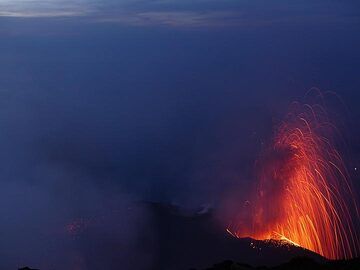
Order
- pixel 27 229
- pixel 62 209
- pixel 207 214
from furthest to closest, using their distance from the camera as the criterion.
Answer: pixel 62 209, pixel 207 214, pixel 27 229

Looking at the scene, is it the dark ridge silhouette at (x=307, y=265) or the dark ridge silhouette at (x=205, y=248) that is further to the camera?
the dark ridge silhouette at (x=205, y=248)

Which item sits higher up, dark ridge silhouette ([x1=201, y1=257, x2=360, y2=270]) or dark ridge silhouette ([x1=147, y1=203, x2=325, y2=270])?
dark ridge silhouette ([x1=201, y1=257, x2=360, y2=270])

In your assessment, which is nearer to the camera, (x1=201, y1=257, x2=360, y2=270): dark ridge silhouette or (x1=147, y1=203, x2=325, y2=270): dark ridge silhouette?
(x1=201, y1=257, x2=360, y2=270): dark ridge silhouette

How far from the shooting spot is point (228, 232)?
1444 inches

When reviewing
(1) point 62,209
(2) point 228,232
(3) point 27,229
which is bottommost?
(1) point 62,209

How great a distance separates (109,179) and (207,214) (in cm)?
3121

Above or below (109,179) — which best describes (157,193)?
above

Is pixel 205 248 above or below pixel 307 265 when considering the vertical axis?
below

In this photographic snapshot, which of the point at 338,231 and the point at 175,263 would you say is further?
the point at 338,231

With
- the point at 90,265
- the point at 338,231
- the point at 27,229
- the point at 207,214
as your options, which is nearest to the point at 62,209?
the point at 27,229

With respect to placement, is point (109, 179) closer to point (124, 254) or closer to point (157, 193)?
point (157, 193)

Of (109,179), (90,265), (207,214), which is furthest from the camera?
(109,179)

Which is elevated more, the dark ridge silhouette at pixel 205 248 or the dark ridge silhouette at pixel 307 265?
the dark ridge silhouette at pixel 307 265

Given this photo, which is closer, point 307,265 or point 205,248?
point 307,265
